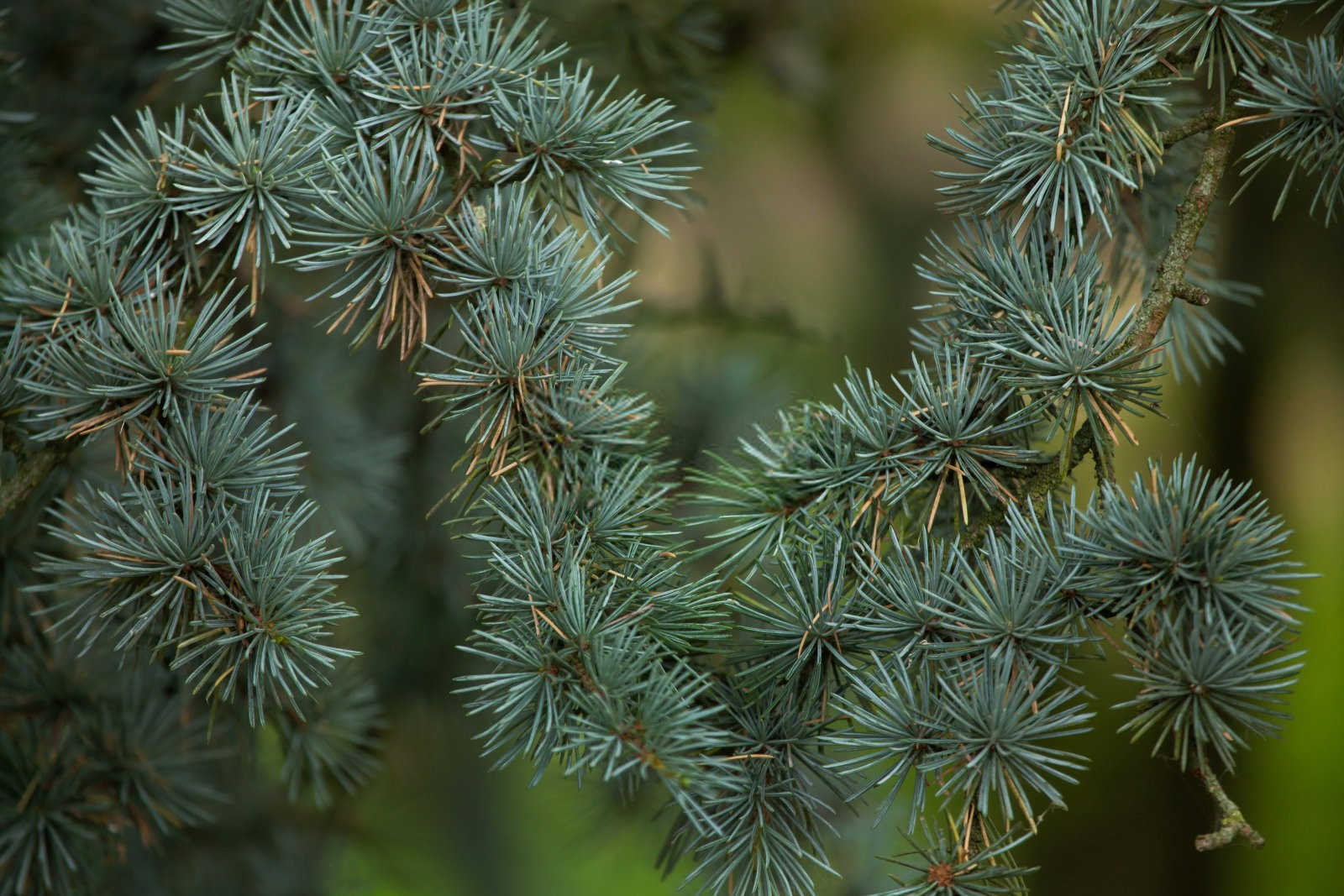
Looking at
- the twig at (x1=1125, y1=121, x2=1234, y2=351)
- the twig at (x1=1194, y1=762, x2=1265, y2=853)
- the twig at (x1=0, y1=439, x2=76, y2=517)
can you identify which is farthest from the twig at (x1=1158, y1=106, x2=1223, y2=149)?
the twig at (x1=0, y1=439, x2=76, y2=517)

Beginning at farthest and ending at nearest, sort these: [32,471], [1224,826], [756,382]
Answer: [756,382] → [32,471] → [1224,826]

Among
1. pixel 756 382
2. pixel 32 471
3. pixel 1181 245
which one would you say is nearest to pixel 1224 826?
pixel 1181 245

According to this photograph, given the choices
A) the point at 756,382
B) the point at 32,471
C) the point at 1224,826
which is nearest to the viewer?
the point at 1224,826

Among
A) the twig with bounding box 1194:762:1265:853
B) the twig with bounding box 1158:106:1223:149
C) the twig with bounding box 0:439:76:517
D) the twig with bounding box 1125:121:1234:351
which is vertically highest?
the twig with bounding box 1158:106:1223:149

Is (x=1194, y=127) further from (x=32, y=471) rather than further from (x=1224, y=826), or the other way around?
(x=32, y=471)

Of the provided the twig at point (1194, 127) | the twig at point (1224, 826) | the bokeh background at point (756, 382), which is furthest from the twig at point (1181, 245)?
the bokeh background at point (756, 382)

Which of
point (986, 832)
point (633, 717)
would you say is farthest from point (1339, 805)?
point (633, 717)

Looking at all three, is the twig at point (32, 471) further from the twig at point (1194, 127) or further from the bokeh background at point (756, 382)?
the twig at point (1194, 127)

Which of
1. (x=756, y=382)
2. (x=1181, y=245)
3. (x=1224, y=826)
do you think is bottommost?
(x=1224, y=826)

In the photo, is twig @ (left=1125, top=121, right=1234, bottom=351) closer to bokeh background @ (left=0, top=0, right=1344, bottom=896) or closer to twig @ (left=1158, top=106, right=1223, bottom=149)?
twig @ (left=1158, top=106, right=1223, bottom=149)
